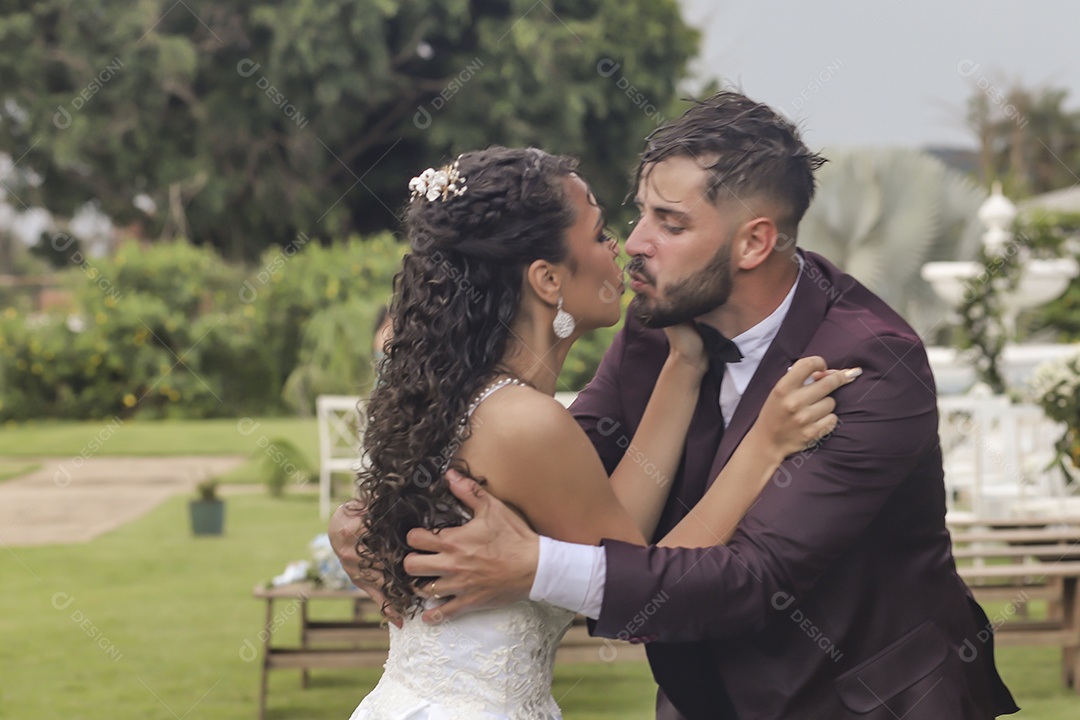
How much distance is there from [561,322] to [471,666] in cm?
72

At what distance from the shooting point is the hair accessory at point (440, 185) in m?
2.48

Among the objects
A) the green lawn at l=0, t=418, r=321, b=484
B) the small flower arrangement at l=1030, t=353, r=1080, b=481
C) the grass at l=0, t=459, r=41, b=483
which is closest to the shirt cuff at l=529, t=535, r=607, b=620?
the small flower arrangement at l=1030, t=353, r=1080, b=481

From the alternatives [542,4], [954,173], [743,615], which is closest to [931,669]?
[743,615]

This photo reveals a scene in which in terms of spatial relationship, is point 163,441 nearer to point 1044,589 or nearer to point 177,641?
point 177,641

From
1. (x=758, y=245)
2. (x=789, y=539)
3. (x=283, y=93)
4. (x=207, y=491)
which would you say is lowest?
(x=207, y=491)

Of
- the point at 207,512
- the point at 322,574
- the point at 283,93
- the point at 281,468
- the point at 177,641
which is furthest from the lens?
the point at 283,93

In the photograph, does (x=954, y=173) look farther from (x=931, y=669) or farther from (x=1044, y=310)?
(x=931, y=669)

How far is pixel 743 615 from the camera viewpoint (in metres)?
2.23

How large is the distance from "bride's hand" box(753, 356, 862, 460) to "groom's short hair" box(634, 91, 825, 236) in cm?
34

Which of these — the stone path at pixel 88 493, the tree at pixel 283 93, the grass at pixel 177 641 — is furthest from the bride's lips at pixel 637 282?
the tree at pixel 283 93

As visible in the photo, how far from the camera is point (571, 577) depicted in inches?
89.6

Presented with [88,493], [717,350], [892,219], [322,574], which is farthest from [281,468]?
[892,219]

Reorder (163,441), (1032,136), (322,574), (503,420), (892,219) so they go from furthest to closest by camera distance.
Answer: (1032,136) < (892,219) < (163,441) < (322,574) < (503,420)

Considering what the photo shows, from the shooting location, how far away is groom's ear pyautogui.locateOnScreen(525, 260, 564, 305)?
2443 millimetres
